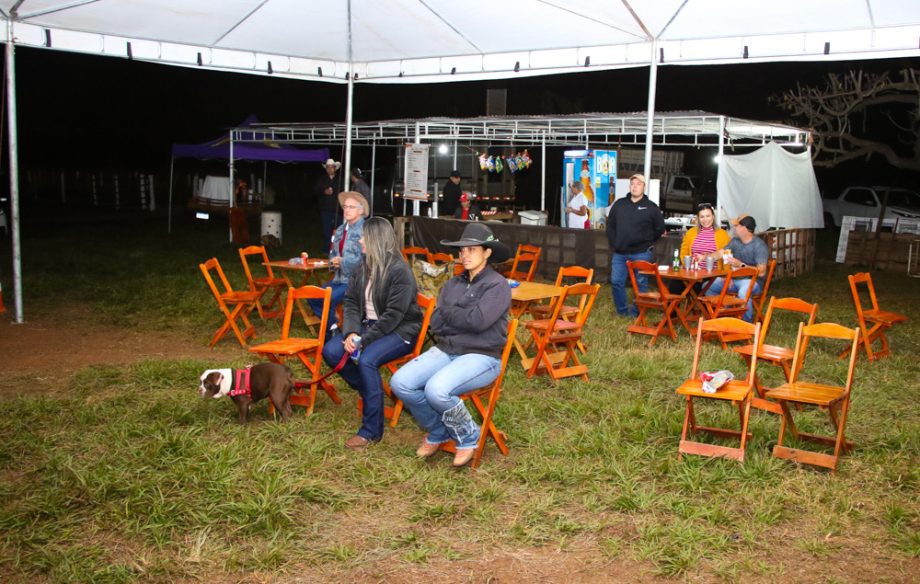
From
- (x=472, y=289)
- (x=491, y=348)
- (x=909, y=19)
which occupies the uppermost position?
(x=909, y=19)

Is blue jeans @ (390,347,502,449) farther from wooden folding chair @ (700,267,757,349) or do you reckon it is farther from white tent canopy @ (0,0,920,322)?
white tent canopy @ (0,0,920,322)

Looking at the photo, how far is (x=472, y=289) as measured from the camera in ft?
14.8

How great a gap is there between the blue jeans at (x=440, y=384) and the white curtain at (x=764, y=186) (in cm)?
716

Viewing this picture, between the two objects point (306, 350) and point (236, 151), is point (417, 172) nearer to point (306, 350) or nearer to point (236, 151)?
point (236, 151)

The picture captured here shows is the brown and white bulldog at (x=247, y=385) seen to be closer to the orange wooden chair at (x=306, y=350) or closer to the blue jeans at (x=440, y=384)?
the orange wooden chair at (x=306, y=350)

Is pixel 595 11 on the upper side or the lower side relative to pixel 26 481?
upper

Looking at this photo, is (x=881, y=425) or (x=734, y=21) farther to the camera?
(x=734, y=21)

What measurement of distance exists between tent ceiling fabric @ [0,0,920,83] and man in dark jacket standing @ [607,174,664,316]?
136 cm

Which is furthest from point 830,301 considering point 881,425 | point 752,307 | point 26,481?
point 26,481

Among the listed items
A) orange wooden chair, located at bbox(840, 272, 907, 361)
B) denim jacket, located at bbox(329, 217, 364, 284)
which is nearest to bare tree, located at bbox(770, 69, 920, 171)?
orange wooden chair, located at bbox(840, 272, 907, 361)

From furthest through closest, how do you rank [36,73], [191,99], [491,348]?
[191,99]
[36,73]
[491,348]

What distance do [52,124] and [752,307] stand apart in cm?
3144

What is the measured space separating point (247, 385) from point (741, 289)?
190 inches

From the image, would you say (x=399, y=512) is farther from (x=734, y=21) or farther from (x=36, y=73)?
(x=36, y=73)
